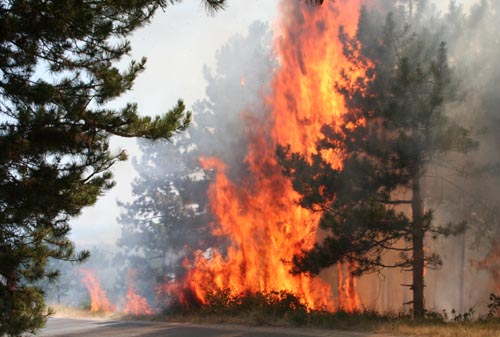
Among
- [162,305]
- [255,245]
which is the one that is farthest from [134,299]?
[255,245]

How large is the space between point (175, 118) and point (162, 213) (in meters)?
23.9

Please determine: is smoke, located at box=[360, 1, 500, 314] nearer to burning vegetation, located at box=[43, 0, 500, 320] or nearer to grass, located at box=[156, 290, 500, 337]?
burning vegetation, located at box=[43, 0, 500, 320]

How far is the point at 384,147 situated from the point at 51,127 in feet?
33.7

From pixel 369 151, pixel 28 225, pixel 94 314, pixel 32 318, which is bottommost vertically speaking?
pixel 94 314

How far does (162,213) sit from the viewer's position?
32.2 meters

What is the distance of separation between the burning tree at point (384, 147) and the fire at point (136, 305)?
→ 12.8 metres

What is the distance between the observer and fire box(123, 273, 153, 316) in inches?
1037

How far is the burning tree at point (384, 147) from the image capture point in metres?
14.7

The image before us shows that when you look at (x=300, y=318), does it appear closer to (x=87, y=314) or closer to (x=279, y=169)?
(x=279, y=169)

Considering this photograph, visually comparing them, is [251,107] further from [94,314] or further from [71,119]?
[71,119]

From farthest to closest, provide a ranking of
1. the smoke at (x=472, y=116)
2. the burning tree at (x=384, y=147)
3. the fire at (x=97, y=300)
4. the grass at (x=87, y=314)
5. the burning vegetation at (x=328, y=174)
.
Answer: the fire at (x=97, y=300) < the grass at (x=87, y=314) < the smoke at (x=472, y=116) < the burning vegetation at (x=328, y=174) < the burning tree at (x=384, y=147)

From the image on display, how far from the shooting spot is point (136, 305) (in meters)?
28.5

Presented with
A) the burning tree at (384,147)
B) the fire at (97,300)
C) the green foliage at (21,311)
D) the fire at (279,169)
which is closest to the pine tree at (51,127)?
the green foliage at (21,311)

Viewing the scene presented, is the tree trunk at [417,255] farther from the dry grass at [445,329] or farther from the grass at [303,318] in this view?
the dry grass at [445,329]
